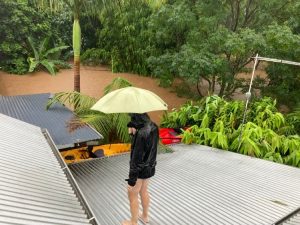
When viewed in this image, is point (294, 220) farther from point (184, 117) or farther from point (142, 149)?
point (184, 117)

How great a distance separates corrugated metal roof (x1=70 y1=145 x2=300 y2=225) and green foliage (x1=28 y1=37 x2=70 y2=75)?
14128 millimetres

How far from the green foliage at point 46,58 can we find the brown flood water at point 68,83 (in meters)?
0.49

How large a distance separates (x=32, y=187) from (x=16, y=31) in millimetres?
18176

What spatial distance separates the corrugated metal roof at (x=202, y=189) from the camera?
13.1 ft

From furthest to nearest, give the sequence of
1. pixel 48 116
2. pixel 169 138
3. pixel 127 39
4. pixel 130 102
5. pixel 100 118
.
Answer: pixel 127 39, pixel 169 138, pixel 100 118, pixel 48 116, pixel 130 102

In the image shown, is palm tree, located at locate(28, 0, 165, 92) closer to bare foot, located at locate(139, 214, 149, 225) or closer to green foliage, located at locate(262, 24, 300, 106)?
green foliage, located at locate(262, 24, 300, 106)

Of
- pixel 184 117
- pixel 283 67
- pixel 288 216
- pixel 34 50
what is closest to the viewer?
pixel 288 216

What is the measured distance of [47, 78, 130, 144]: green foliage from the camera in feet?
24.4

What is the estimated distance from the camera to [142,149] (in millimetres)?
3340

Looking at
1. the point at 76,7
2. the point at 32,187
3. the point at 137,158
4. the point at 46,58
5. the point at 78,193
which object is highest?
the point at 76,7

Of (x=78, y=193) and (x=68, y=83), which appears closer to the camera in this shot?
(x=78, y=193)

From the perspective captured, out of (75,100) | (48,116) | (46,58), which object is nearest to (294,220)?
(48,116)

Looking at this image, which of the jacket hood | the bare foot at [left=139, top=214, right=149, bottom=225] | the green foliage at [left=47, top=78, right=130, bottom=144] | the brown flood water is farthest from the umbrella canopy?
the brown flood water

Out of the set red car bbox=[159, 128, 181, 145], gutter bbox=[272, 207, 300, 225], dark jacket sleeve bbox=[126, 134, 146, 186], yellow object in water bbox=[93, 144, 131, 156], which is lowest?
yellow object in water bbox=[93, 144, 131, 156]
